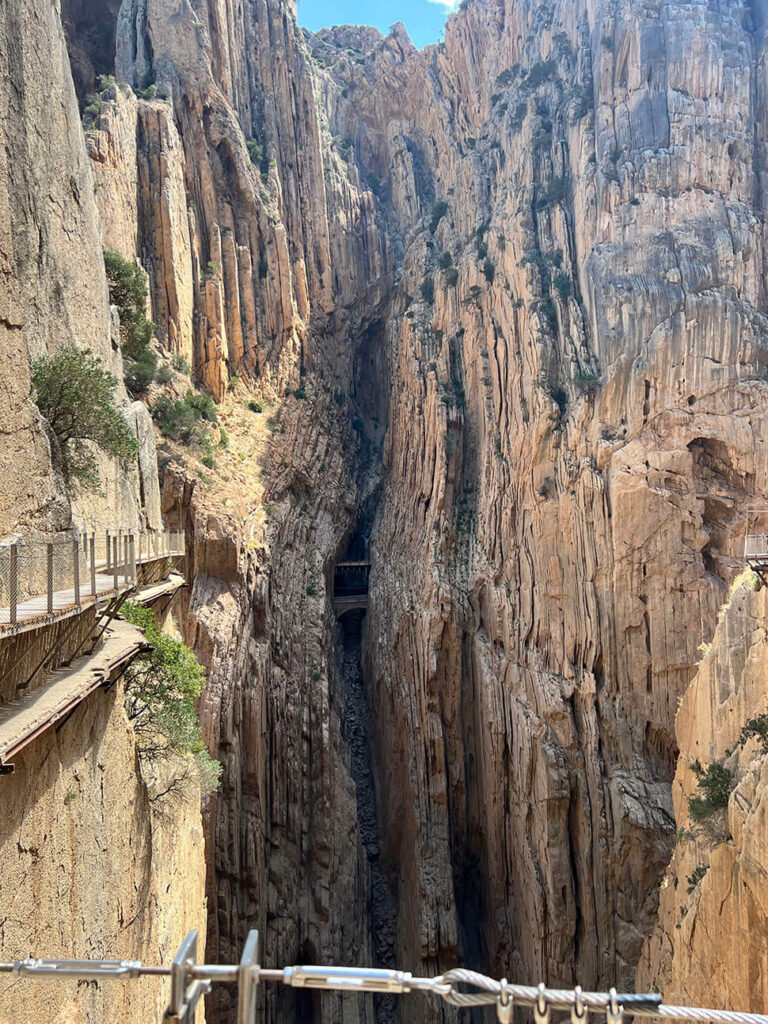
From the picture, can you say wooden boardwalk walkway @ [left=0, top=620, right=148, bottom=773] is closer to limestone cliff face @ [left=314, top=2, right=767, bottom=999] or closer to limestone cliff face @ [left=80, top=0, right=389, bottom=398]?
limestone cliff face @ [left=314, top=2, right=767, bottom=999]

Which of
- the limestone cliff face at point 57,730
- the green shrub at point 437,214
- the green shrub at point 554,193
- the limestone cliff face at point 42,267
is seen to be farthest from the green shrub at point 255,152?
the limestone cliff face at point 57,730

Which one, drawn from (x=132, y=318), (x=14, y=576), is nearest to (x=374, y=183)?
(x=132, y=318)

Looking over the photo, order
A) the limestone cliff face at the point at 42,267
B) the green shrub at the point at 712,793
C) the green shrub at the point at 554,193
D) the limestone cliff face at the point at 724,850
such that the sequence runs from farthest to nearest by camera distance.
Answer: the green shrub at the point at 554,193 → the green shrub at the point at 712,793 → the limestone cliff face at the point at 724,850 → the limestone cliff face at the point at 42,267

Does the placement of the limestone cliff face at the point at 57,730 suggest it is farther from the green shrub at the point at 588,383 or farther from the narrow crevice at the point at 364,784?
the green shrub at the point at 588,383

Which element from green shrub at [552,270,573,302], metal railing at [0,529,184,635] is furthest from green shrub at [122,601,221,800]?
green shrub at [552,270,573,302]

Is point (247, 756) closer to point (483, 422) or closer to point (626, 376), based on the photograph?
point (483, 422)

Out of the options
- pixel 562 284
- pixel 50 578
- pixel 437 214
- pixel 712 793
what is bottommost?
pixel 712 793

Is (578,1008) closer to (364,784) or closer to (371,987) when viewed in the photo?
(371,987)

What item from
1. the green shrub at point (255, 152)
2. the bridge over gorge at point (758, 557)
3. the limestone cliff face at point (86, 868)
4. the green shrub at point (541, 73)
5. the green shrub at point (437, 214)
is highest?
the green shrub at point (541, 73)
